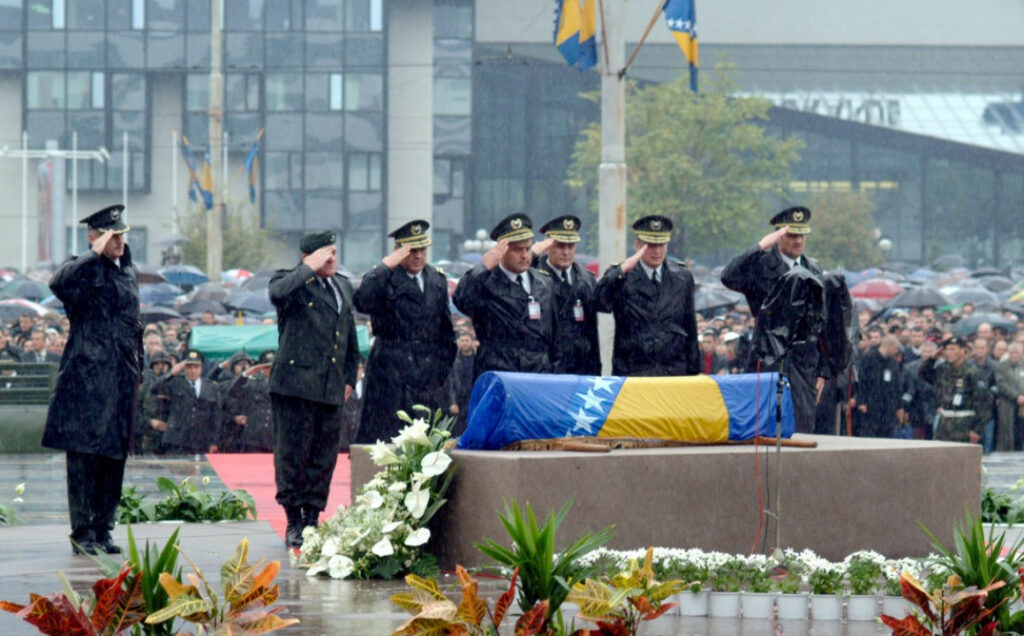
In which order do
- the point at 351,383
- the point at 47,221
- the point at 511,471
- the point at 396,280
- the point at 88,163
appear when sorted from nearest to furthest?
1. the point at 511,471
2. the point at 351,383
3. the point at 396,280
4. the point at 47,221
5. the point at 88,163

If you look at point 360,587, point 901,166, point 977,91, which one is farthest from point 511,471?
point 977,91

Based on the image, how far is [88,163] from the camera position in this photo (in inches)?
3024

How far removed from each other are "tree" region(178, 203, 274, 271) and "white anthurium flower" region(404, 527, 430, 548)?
54793mm

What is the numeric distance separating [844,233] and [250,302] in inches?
1545

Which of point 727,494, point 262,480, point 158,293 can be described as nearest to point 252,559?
point 727,494

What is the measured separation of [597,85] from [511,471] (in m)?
72.3

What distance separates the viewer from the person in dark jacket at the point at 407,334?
12016mm

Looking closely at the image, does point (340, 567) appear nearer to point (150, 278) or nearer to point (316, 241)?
point (316, 241)

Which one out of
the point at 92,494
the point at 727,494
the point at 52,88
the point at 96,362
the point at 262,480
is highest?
the point at 52,88

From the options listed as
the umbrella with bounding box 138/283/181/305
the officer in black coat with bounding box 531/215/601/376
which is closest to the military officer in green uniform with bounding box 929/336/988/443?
the officer in black coat with bounding box 531/215/601/376

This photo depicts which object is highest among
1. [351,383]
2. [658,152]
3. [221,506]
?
[658,152]

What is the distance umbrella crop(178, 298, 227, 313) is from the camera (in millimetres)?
33656

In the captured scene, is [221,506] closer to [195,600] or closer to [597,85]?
[195,600]

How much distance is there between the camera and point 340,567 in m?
9.40
